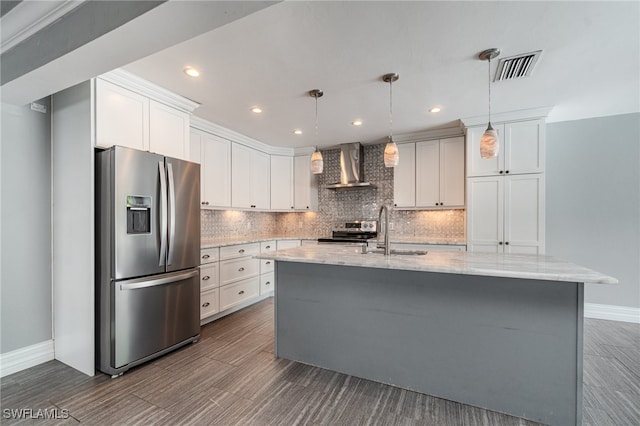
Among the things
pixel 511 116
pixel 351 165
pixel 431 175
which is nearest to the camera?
pixel 511 116

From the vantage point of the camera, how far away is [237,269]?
384 centimetres

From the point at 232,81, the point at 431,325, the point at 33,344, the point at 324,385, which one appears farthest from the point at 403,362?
the point at 33,344

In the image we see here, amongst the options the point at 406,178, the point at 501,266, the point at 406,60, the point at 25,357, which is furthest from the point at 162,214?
the point at 406,178

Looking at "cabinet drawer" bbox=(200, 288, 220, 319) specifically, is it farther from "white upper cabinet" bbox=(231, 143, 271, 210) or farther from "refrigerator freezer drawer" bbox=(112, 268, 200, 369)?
"white upper cabinet" bbox=(231, 143, 271, 210)

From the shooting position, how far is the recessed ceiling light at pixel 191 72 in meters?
2.39

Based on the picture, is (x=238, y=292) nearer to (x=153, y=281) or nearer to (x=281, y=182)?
(x=153, y=281)

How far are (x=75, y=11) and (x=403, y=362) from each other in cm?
312

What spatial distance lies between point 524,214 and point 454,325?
7.48ft

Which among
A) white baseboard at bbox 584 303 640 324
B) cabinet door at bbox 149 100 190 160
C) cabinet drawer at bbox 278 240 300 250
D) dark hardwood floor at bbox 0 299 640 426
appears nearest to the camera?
dark hardwood floor at bbox 0 299 640 426

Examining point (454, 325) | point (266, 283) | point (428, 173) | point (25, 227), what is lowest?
point (266, 283)

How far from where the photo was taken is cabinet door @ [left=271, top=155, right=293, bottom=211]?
5.04 metres

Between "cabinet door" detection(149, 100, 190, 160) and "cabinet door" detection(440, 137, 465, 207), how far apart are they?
339 centimetres

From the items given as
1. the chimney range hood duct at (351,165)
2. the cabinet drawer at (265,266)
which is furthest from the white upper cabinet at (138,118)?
the chimney range hood duct at (351,165)
